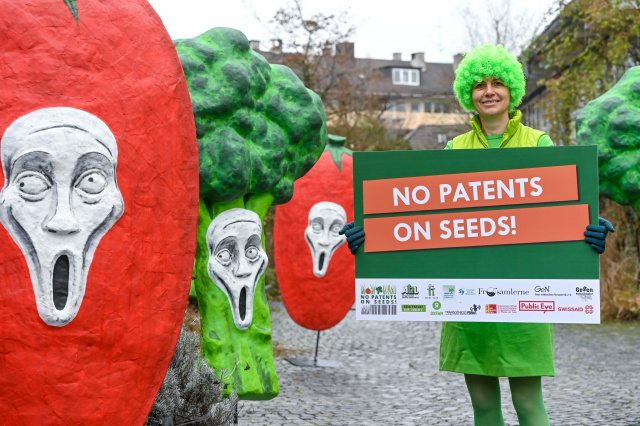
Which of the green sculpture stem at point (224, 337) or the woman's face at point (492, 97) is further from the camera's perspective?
the green sculpture stem at point (224, 337)

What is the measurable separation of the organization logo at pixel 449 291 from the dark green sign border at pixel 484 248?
5 cm

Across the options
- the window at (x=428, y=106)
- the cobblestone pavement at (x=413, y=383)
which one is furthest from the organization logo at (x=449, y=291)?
the window at (x=428, y=106)

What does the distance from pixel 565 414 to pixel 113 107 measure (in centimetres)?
472

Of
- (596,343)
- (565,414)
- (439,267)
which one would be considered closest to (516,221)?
(439,267)

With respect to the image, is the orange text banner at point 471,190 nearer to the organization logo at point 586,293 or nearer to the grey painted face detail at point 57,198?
the organization logo at point 586,293

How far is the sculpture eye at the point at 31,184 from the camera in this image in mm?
2230

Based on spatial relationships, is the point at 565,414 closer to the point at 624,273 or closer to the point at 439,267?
the point at 439,267

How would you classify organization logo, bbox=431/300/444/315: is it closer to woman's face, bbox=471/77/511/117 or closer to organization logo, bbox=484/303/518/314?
organization logo, bbox=484/303/518/314

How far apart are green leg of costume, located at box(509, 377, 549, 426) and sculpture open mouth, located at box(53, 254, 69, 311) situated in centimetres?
185

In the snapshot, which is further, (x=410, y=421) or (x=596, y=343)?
(x=596, y=343)

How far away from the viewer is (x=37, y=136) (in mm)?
2234

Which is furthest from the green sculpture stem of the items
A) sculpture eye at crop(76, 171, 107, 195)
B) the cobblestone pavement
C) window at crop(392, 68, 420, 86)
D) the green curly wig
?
window at crop(392, 68, 420, 86)

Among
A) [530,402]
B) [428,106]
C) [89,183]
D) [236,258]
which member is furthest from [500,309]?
[428,106]

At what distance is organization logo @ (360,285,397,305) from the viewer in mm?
3176
